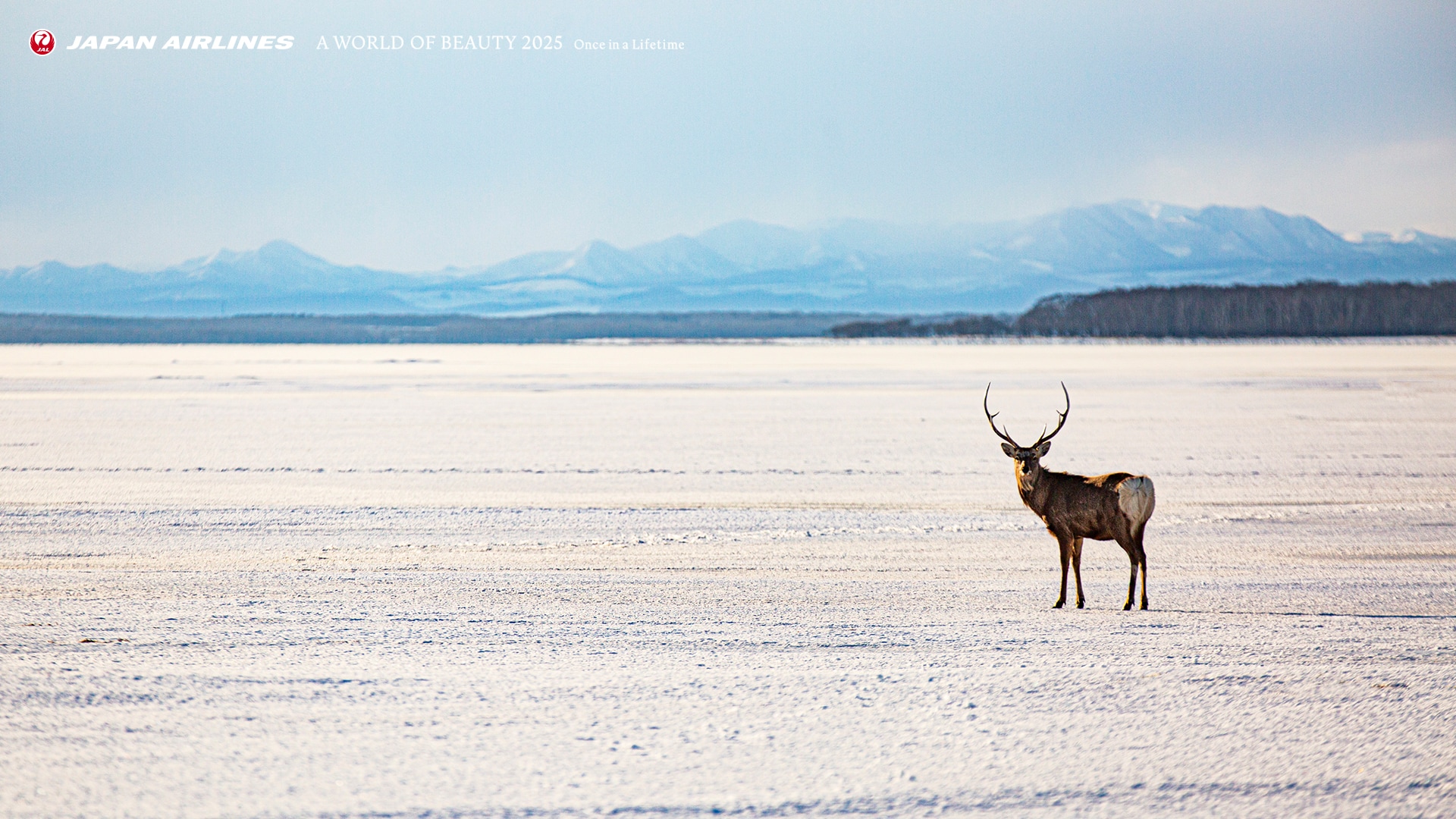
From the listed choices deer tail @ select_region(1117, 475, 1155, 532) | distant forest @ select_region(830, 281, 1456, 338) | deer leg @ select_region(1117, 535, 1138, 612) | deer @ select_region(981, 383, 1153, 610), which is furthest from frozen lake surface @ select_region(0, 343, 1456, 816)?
distant forest @ select_region(830, 281, 1456, 338)

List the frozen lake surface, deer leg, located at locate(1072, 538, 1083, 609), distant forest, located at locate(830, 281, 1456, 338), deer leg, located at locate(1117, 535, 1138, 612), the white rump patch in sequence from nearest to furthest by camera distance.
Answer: the frozen lake surface
the white rump patch
deer leg, located at locate(1117, 535, 1138, 612)
deer leg, located at locate(1072, 538, 1083, 609)
distant forest, located at locate(830, 281, 1456, 338)

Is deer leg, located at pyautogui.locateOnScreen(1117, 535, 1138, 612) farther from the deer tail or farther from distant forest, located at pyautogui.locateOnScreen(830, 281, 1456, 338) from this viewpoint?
distant forest, located at pyautogui.locateOnScreen(830, 281, 1456, 338)

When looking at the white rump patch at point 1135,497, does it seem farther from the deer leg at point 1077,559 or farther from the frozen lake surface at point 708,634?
the frozen lake surface at point 708,634

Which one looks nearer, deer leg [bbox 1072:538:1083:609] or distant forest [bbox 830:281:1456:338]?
deer leg [bbox 1072:538:1083:609]

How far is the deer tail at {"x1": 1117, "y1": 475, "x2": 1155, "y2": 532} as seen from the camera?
242 inches

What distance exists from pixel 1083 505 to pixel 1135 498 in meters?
0.31

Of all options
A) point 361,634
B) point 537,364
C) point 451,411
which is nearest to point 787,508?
point 361,634

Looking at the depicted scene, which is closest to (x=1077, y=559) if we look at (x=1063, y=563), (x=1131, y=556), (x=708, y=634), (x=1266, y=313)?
(x=1063, y=563)

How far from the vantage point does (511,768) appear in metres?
4.00

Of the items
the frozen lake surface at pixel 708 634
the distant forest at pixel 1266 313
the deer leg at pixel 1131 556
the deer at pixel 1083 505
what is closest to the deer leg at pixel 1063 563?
the deer at pixel 1083 505

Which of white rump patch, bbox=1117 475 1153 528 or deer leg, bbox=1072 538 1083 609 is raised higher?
white rump patch, bbox=1117 475 1153 528

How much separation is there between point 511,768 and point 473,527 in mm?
6168

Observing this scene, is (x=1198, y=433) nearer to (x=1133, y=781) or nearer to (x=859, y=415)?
(x=859, y=415)

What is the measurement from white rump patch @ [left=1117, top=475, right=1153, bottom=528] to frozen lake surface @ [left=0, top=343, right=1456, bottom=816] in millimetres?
611
